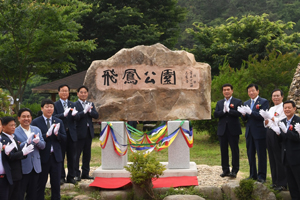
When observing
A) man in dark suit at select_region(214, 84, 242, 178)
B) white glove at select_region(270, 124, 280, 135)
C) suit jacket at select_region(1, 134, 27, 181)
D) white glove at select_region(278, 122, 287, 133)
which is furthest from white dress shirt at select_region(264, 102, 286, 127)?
suit jacket at select_region(1, 134, 27, 181)

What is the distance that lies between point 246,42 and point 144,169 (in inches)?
595

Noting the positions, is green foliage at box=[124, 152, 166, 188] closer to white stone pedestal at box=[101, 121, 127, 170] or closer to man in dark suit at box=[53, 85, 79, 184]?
white stone pedestal at box=[101, 121, 127, 170]

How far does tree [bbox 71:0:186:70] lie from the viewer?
19.4 m

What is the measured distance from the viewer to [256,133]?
253 inches

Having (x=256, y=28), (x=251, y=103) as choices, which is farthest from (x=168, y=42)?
(x=251, y=103)

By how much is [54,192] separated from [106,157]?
1.81 m

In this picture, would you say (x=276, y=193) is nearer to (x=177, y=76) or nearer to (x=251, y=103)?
(x=251, y=103)

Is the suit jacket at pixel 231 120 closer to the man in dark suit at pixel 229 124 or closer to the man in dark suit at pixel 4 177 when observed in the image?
the man in dark suit at pixel 229 124

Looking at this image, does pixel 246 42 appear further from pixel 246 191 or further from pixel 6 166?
pixel 6 166

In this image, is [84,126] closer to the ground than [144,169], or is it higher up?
higher up

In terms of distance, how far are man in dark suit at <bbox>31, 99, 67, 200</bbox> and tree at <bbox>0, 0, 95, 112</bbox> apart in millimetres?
6745

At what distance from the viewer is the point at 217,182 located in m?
6.85

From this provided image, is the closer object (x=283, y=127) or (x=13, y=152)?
(x=13, y=152)

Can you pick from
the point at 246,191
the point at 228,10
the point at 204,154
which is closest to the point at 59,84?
the point at 204,154
